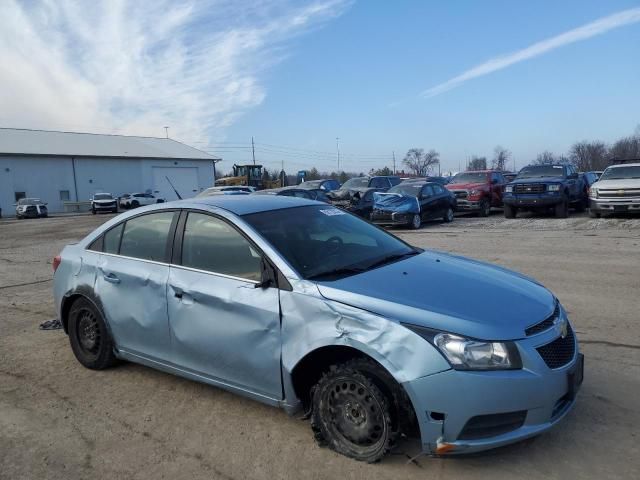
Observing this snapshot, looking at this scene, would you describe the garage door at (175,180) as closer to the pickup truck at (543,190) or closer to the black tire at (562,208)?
the pickup truck at (543,190)

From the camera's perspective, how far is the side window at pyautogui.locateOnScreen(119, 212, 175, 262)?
4.27m

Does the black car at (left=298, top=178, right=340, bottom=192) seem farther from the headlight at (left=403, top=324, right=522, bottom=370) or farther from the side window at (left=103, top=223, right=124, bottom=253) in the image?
the headlight at (left=403, top=324, right=522, bottom=370)

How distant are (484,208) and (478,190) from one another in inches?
31.7

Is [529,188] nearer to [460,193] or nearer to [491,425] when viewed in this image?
[460,193]

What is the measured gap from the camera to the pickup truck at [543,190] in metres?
18.0

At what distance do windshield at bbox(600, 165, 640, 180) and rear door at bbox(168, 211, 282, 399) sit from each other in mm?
16308

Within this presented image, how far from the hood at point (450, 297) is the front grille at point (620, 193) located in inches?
565

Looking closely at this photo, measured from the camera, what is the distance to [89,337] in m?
4.82

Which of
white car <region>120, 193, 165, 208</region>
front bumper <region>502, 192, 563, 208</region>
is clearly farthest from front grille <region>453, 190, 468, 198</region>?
white car <region>120, 193, 165, 208</region>

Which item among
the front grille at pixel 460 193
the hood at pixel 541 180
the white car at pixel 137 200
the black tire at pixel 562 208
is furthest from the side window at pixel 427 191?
the white car at pixel 137 200

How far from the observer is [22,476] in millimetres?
3178

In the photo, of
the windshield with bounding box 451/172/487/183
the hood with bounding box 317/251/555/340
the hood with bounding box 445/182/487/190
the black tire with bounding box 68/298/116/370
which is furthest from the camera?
the windshield with bounding box 451/172/487/183

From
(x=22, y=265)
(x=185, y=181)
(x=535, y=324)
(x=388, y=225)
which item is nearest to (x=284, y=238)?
(x=535, y=324)

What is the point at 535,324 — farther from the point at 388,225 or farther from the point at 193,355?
the point at 388,225
